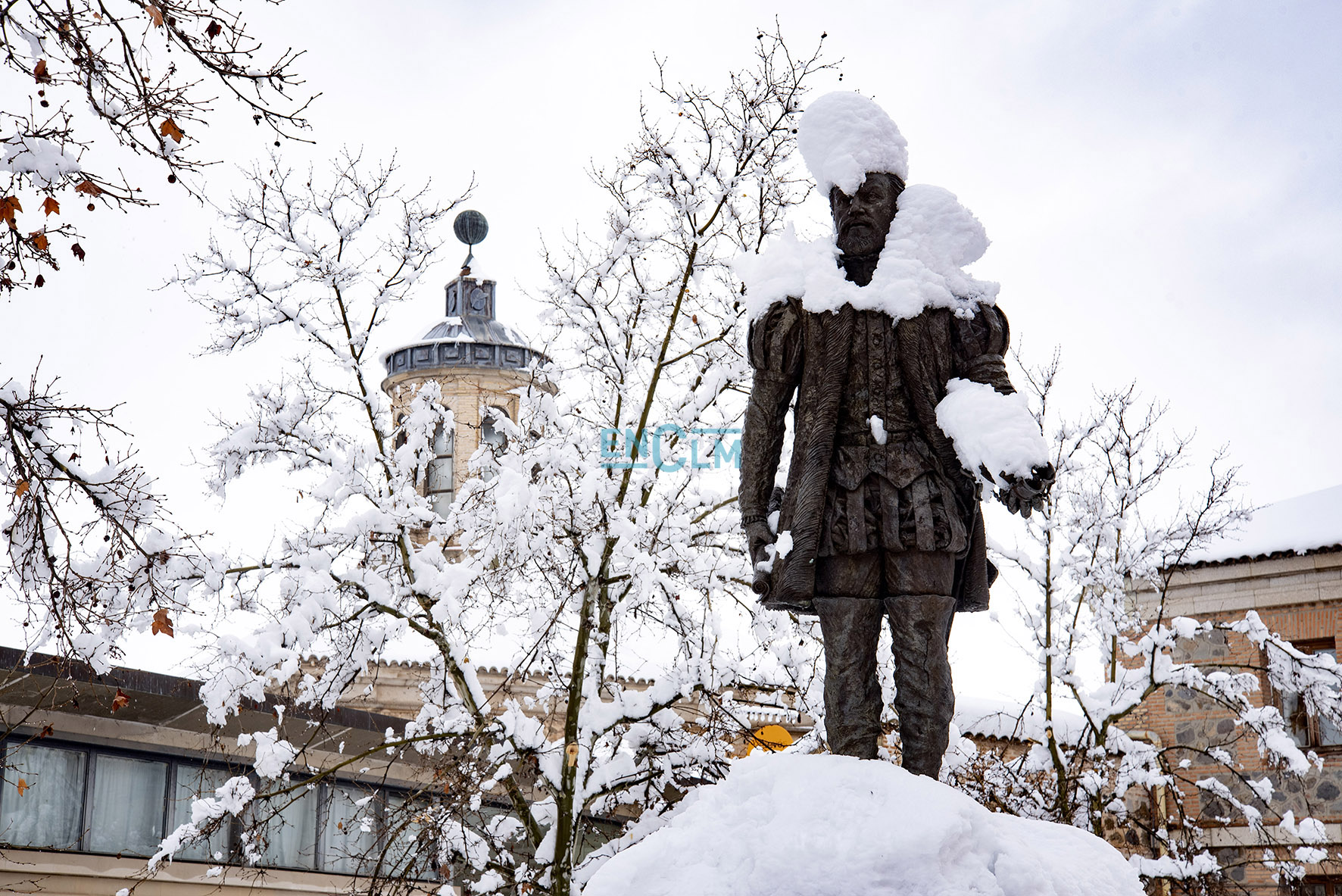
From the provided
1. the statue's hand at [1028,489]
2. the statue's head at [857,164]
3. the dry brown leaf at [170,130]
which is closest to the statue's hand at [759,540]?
the statue's hand at [1028,489]

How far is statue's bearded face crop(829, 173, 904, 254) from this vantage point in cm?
479

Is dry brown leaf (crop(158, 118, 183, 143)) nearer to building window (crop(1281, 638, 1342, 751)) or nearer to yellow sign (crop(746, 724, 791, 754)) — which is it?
yellow sign (crop(746, 724, 791, 754))

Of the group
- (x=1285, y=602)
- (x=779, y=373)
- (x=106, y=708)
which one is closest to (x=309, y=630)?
(x=106, y=708)

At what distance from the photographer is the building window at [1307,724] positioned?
1608cm

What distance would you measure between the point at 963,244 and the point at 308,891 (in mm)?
12984

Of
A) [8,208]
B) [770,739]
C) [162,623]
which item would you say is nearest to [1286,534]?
[770,739]

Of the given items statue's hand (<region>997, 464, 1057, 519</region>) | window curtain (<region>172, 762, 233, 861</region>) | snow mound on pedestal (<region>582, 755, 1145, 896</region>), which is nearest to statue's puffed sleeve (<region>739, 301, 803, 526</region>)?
statue's hand (<region>997, 464, 1057, 519</region>)

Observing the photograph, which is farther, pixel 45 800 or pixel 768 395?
pixel 45 800

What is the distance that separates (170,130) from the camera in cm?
555

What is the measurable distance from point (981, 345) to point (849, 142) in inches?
35.7

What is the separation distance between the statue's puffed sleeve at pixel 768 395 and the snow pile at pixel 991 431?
1.92 ft

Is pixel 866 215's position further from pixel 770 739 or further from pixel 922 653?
pixel 770 739

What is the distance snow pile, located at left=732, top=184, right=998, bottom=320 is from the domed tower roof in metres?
30.7

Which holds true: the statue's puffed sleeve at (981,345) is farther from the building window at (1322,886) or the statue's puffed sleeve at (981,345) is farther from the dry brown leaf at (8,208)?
the building window at (1322,886)
